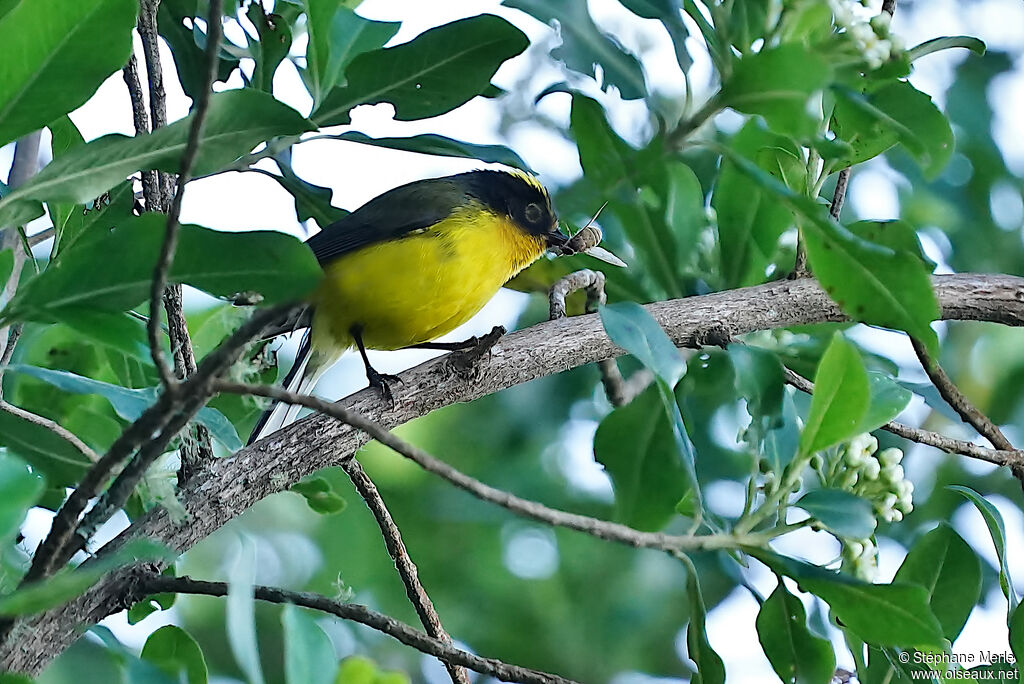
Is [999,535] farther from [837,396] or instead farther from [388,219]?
[388,219]

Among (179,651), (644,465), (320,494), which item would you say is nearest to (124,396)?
(179,651)

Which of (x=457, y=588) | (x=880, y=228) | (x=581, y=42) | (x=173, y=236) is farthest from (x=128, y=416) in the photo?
(x=457, y=588)

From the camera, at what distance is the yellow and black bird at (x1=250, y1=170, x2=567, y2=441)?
→ 2404 mm

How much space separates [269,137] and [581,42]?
47 centimetres

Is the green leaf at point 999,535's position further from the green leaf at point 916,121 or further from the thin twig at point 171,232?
the thin twig at point 171,232

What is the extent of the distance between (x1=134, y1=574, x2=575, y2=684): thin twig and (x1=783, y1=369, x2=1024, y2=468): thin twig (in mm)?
712

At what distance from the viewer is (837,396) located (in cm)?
146

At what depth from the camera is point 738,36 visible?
140cm

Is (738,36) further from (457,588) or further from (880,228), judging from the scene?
(457,588)

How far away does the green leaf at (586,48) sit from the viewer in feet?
4.92

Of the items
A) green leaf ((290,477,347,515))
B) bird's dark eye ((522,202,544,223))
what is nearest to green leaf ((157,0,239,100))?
green leaf ((290,477,347,515))

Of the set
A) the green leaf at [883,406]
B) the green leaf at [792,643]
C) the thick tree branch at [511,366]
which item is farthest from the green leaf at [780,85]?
the green leaf at [792,643]

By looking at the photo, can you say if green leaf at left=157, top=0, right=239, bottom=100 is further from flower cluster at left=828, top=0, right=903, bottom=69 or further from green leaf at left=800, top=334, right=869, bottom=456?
green leaf at left=800, top=334, right=869, bottom=456

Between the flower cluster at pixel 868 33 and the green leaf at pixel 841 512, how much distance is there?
583 mm
